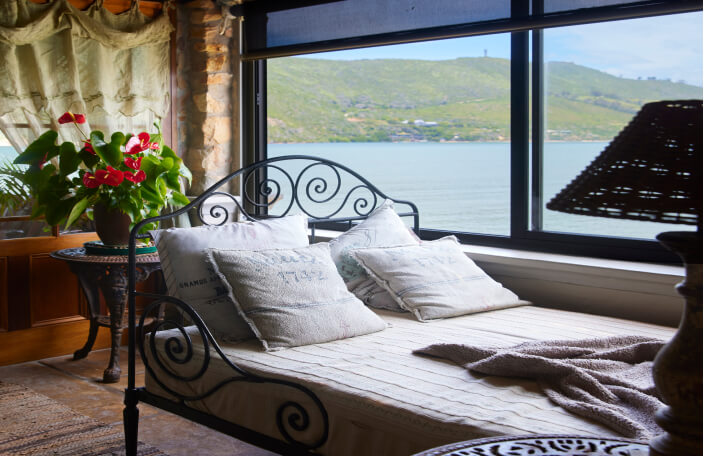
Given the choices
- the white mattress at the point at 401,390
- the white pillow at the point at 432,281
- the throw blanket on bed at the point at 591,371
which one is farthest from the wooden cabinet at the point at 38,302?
the throw blanket on bed at the point at 591,371

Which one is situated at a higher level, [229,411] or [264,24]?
[264,24]

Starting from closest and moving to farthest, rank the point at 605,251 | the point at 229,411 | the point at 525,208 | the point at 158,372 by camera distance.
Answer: the point at 229,411 → the point at 158,372 → the point at 605,251 → the point at 525,208

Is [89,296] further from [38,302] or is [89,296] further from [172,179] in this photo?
[172,179]

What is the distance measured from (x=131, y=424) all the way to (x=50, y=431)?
78cm

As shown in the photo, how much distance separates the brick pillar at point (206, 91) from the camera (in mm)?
4637

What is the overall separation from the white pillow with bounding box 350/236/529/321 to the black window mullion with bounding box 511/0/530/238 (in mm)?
520

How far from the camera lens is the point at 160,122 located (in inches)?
183

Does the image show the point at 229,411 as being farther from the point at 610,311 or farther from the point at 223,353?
the point at 610,311

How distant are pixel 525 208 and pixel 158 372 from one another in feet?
6.20

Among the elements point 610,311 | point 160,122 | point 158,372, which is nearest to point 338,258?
point 158,372

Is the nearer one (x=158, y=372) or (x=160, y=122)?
(x=158, y=372)

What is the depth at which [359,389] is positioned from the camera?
6.96 feet

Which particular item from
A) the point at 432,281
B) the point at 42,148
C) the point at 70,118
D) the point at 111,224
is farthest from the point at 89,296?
the point at 432,281

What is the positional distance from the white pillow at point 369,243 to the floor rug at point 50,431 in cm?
102
